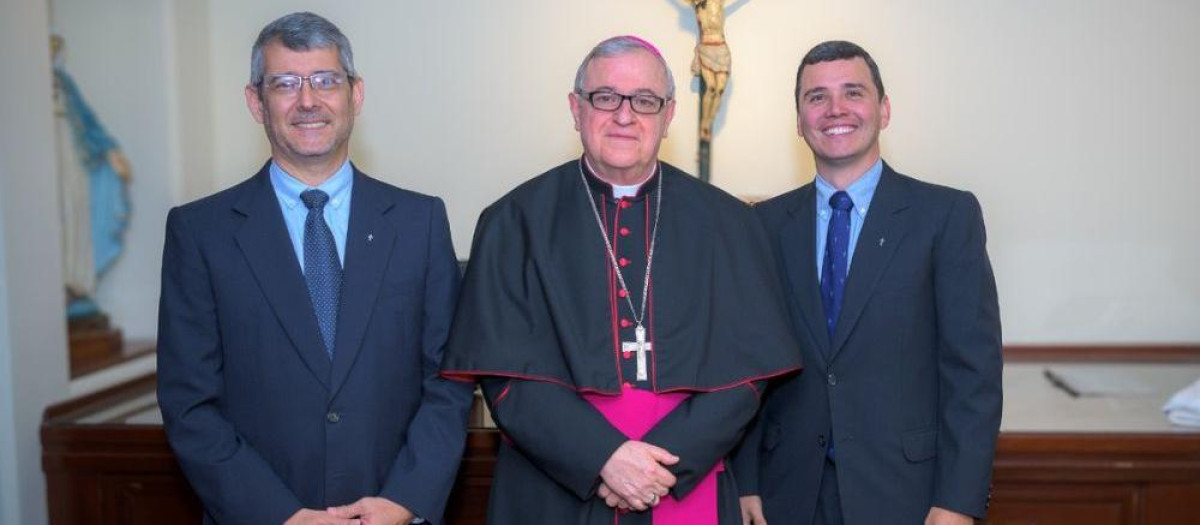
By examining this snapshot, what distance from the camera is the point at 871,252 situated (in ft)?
7.41

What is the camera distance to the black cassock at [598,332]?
204 centimetres

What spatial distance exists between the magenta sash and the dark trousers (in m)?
0.32

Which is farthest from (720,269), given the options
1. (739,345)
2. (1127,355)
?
(1127,355)

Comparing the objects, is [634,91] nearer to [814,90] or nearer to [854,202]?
[814,90]

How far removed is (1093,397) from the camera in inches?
147

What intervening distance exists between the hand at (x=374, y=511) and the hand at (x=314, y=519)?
11 mm

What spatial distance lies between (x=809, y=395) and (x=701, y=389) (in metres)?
0.34

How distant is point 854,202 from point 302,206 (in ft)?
4.03

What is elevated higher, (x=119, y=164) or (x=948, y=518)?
(x=119, y=164)

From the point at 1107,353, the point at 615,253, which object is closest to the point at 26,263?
the point at 615,253

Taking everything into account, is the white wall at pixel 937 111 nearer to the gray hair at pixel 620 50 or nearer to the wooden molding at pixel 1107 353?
the wooden molding at pixel 1107 353

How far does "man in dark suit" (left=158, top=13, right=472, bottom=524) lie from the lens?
2.12m

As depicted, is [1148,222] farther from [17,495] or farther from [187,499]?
[17,495]

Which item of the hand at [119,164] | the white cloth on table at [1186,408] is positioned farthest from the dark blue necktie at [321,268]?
the white cloth on table at [1186,408]
